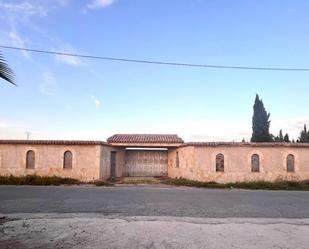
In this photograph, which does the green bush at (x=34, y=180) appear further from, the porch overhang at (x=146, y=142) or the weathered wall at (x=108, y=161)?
the porch overhang at (x=146, y=142)

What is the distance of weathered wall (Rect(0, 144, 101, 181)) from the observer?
86.0ft


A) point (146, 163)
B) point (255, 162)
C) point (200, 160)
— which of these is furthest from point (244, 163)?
point (146, 163)

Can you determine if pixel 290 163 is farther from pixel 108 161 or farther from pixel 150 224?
pixel 150 224

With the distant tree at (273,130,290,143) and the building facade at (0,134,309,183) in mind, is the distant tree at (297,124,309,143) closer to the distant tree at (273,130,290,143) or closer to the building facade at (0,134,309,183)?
the distant tree at (273,130,290,143)

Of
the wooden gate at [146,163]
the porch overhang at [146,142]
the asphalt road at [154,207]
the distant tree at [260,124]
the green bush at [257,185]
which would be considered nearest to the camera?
the asphalt road at [154,207]

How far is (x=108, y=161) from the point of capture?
2950 cm

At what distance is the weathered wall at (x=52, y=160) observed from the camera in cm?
2622

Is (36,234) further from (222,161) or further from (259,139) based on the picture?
(259,139)

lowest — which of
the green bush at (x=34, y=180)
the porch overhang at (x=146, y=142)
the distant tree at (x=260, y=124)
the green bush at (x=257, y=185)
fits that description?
the green bush at (x=257, y=185)

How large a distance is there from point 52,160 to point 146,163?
1088 cm

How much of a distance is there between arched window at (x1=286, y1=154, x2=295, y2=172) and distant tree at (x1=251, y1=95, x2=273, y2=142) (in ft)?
44.8

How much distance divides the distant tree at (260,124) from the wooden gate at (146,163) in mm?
11167

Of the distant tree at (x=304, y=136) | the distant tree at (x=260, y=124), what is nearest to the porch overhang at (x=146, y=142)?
the distant tree at (x=260, y=124)

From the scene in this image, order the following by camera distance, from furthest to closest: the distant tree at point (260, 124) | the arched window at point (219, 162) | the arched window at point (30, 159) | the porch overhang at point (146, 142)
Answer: the distant tree at point (260, 124)
the porch overhang at point (146, 142)
the arched window at point (30, 159)
the arched window at point (219, 162)
